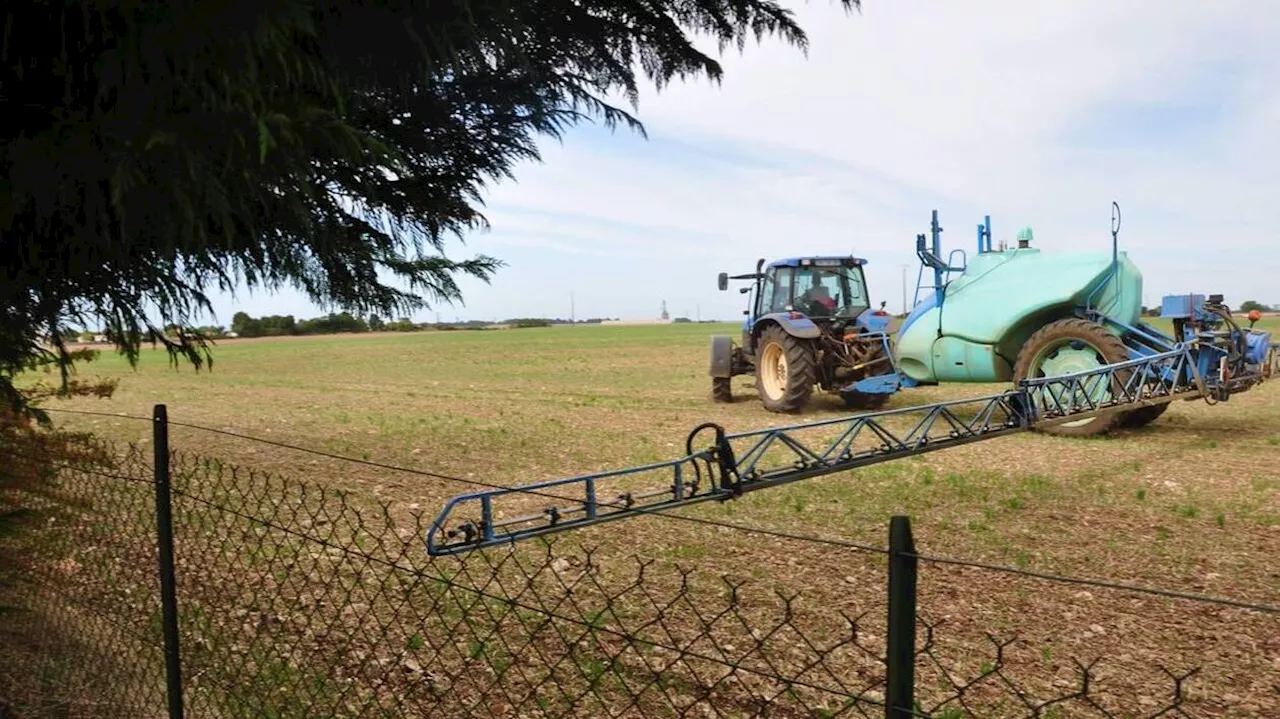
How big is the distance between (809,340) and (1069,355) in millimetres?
3247

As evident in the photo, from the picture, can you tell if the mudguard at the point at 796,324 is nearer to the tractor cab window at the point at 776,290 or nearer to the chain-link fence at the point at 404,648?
the tractor cab window at the point at 776,290

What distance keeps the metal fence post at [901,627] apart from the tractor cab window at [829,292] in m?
10.5

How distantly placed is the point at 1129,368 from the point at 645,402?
7256mm

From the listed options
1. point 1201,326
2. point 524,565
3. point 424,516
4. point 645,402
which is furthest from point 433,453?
point 1201,326

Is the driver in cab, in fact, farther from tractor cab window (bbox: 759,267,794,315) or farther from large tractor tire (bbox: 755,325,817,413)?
large tractor tire (bbox: 755,325,817,413)

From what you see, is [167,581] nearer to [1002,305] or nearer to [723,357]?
[1002,305]

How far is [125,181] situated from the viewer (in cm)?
159

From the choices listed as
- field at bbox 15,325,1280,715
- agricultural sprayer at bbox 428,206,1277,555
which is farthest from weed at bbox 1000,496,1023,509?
agricultural sprayer at bbox 428,206,1277,555

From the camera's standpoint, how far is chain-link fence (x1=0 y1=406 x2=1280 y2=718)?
2980mm

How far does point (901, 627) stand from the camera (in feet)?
4.70

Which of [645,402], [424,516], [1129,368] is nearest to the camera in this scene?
[424,516]

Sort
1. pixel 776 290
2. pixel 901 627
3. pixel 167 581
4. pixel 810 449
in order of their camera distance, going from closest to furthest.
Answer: pixel 901 627 < pixel 167 581 < pixel 810 449 < pixel 776 290

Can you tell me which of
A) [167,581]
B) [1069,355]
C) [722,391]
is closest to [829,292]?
[722,391]

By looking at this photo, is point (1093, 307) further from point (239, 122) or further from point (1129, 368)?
point (239, 122)
